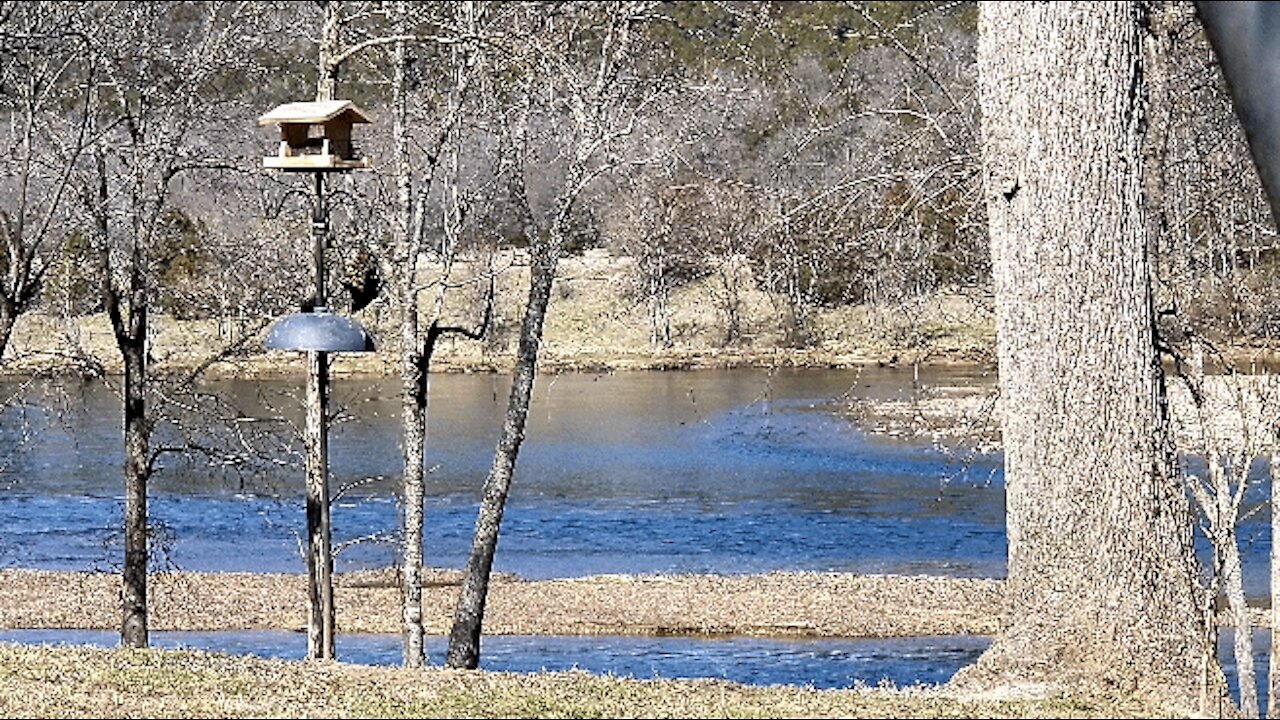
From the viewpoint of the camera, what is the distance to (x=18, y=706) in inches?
247

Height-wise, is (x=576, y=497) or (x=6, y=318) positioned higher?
(x=6, y=318)

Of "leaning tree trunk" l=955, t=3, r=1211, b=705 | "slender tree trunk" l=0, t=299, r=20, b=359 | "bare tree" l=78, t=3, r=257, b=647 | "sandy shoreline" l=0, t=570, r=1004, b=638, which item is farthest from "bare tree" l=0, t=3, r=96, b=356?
"leaning tree trunk" l=955, t=3, r=1211, b=705

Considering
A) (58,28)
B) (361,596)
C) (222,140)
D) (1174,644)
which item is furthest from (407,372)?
(1174,644)

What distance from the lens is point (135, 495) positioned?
13.8 metres

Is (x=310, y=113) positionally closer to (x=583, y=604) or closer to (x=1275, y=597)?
(x=1275, y=597)

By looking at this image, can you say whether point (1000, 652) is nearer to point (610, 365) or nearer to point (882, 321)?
point (882, 321)

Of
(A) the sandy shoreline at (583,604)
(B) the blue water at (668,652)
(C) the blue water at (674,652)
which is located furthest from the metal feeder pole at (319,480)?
(A) the sandy shoreline at (583,604)

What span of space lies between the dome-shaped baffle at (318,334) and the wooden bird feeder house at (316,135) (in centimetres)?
135

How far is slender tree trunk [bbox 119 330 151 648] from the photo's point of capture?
44.9 feet

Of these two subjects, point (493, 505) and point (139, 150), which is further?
point (493, 505)

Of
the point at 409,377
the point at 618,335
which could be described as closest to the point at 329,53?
the point at 409,377

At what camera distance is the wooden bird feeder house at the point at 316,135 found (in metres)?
10.5

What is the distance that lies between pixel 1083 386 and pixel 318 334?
13.6 ft

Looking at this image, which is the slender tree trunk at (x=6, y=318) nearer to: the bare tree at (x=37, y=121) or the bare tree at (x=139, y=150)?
the bare tree at (x=37, y=121)
